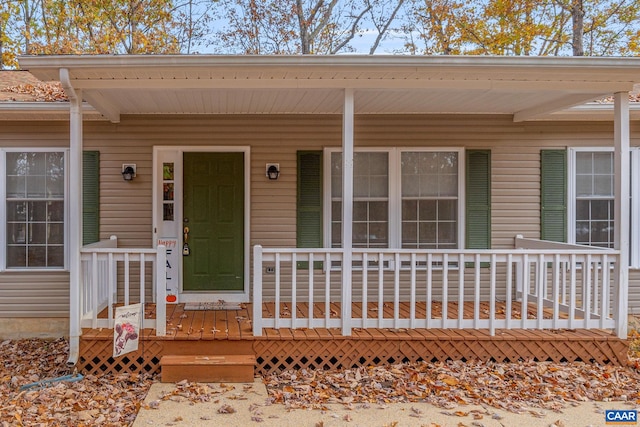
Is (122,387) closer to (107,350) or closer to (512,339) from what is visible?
(107,350)

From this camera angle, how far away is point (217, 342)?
14.7ft

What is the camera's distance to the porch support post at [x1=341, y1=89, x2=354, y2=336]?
4520 mm

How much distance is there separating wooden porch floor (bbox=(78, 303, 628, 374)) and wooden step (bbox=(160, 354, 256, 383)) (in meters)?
0.21

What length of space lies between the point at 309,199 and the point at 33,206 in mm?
3223

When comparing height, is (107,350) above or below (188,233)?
below

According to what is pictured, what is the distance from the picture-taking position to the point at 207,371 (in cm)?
428

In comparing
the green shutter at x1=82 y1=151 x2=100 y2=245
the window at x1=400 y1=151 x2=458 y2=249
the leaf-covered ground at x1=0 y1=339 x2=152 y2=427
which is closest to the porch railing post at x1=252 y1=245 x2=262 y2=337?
the leaf-covered ground at x1=0 y1=339 x2=152 y2=427

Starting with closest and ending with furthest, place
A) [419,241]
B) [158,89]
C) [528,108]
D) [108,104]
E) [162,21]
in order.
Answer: [158,89]
[108,104]
[528,108]
[419,241]
[162,21]

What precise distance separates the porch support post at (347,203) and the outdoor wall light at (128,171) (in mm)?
2728

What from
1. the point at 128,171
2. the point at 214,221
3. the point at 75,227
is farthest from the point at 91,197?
the point at 75,227

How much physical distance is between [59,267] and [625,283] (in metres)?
6.00

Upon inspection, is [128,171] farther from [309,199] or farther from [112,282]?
[309,199]

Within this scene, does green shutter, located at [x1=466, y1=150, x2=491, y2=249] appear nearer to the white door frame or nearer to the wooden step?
the white door frame

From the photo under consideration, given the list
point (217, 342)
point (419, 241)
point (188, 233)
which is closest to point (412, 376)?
point (217, 342)
